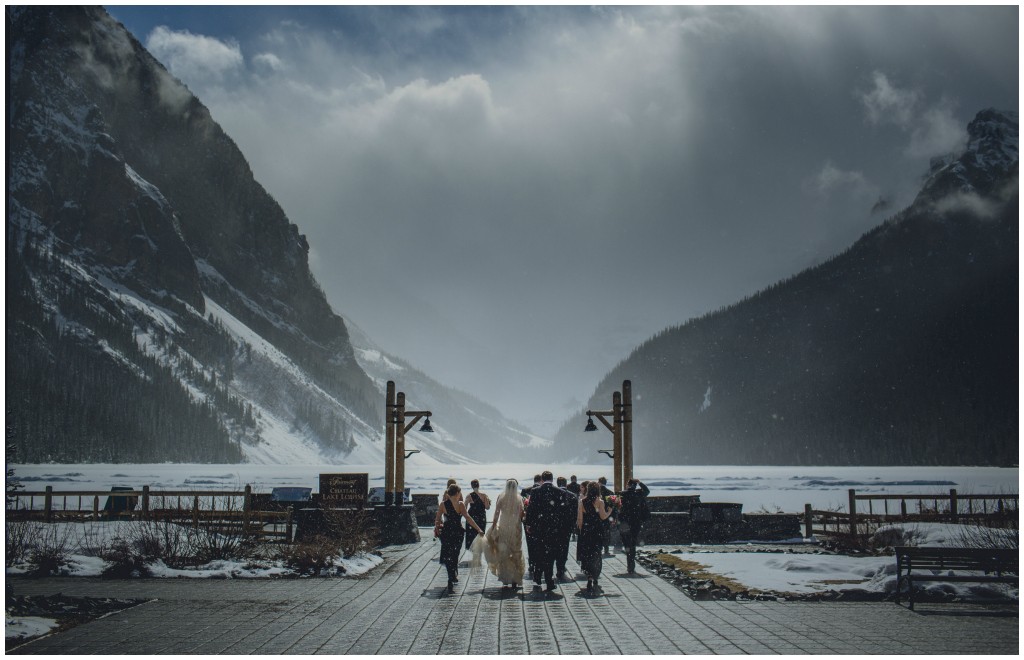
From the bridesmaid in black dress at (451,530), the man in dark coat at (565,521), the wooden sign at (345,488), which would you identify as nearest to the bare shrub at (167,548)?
the bridesmaid in black dress at (451,530)

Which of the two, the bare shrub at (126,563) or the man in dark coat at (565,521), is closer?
the man in dark coat at (565,521)

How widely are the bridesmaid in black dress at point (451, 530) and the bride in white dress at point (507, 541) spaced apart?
354 mm

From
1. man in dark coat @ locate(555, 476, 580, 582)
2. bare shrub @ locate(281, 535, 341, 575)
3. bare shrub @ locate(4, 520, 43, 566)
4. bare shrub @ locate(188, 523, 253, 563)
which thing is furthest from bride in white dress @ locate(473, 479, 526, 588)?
bare shrub @ locate(4, 520, 43, 566)

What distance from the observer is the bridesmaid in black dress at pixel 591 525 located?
12909 millimetres

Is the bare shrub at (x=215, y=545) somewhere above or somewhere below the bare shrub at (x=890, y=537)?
above

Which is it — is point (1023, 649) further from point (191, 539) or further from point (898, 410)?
point (898, 410)

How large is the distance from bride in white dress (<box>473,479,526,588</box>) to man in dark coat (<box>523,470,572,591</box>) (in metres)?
0.21

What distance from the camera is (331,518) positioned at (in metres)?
19.4

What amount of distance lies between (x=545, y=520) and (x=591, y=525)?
3.59ft

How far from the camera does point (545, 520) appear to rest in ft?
41.4

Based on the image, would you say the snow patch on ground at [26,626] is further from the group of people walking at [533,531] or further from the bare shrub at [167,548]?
the bare shrub at [167,548]

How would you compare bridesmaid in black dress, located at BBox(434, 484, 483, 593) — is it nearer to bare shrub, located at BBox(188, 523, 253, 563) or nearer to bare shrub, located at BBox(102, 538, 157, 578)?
bare shrub, located at BBox(188, 523, 253, 563)

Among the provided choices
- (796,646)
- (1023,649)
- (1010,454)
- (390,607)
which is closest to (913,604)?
(1023,649)

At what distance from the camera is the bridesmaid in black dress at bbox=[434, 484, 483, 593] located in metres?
12.9
